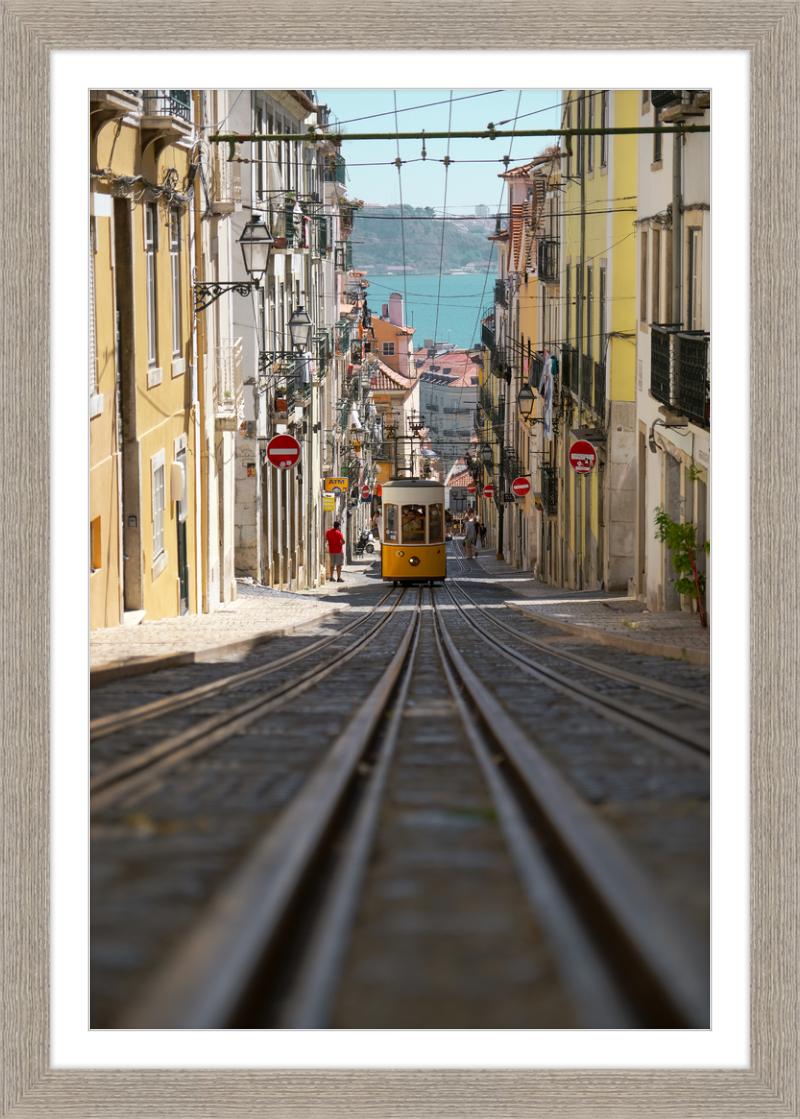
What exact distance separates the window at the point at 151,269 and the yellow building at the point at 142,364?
0.01m

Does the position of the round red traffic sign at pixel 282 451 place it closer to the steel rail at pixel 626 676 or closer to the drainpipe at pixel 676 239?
the steel rail at pixel 626 676

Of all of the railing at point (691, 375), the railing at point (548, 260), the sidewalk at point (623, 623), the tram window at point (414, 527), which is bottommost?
the sidewalk at point (623, 623)

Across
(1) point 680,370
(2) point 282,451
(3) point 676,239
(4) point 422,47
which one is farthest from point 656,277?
(4) point 422,47

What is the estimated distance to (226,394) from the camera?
19.7m

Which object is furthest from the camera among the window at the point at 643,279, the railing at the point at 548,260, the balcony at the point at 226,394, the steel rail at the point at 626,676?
the railing at the point at 548,260

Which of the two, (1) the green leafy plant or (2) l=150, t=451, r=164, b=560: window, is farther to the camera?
(2) l=150, t=451, r=164, b=560: window

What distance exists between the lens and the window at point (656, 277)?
15336 mm

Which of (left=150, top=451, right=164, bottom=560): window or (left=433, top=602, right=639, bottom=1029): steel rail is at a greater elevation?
(left=150, top=451, right=164, bottom=560): window

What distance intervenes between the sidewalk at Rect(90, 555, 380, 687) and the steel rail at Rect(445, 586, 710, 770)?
2064mm

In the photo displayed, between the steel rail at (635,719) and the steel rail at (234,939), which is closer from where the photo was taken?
the steel rail at (234,939)

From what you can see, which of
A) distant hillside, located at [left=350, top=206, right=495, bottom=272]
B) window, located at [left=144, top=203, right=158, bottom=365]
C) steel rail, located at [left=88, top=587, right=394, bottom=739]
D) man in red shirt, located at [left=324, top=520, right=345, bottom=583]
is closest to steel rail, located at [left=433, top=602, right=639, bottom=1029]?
steel rail, located at [left=88, top=587, right=394, bottom=739]

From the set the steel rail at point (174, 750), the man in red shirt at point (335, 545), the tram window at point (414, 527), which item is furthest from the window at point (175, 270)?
the man in red shirt at point (335, 545)

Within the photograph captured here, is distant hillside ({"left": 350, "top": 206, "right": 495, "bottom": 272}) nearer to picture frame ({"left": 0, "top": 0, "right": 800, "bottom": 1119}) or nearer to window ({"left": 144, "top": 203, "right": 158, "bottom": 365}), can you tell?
window ({"left": 144, "top": 203, "right": 158, "bottom": 365})

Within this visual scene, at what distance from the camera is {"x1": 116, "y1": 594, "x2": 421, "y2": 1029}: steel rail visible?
10.5 feet
